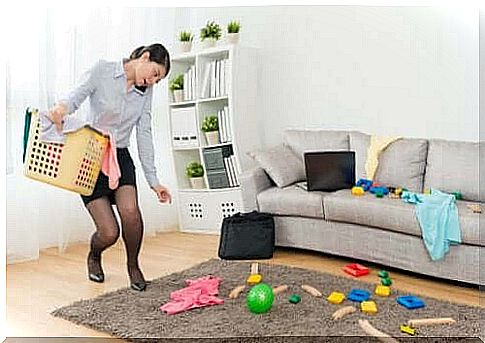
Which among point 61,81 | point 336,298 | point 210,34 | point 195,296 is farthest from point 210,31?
point 336,298

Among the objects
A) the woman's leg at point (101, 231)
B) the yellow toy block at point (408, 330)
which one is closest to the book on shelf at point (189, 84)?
the woman's leg at point (101, 231)

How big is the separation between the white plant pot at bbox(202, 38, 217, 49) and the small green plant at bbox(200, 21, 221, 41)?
0.05 ft

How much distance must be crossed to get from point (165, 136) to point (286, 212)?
788 mm

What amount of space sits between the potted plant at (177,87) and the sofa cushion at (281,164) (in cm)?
45

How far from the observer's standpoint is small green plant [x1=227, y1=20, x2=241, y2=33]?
3.31 metres

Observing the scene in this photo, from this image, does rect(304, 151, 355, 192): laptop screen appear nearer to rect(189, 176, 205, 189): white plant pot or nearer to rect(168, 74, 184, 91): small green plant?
rect(189, 176, 205, 189): white plant pot

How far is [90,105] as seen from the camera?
3150 mm

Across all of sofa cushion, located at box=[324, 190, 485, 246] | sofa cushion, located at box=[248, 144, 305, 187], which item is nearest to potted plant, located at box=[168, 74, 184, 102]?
sofa cushion, located at box=[248, 144, 305, 187]

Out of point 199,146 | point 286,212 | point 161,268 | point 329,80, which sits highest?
point 329,80

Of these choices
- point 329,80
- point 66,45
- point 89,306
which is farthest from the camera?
point 329,80

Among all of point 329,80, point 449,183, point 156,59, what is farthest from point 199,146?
point 449,183

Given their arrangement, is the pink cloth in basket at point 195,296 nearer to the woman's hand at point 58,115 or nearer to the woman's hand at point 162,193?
the woman's hand at point 162,193

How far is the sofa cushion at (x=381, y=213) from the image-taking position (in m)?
3.44

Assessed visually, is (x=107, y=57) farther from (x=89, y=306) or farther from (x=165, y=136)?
(x=89, y=306)
